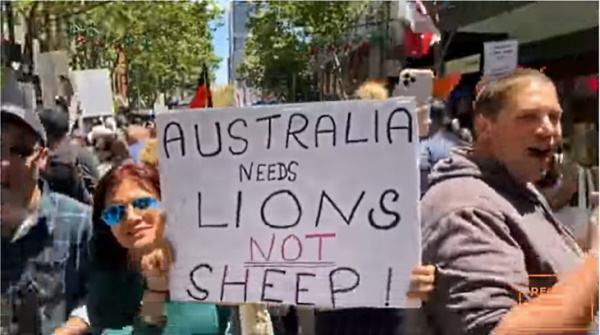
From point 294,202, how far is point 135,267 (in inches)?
19.0

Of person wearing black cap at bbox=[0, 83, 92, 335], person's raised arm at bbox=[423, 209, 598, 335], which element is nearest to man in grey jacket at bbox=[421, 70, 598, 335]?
person's raised arm at bbox=[423, 209, 598, 335]

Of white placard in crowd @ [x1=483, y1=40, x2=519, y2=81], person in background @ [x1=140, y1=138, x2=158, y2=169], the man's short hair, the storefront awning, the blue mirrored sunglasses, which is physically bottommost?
the blue mirrored sunglasses

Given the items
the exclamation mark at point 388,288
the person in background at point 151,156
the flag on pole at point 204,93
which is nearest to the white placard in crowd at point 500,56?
the flag on pole at point 204,93

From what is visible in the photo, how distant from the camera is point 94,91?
486 cm

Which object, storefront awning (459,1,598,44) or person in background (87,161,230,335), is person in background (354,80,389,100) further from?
storefront awning (459,1,598,44)

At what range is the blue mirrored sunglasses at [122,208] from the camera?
8.06ft

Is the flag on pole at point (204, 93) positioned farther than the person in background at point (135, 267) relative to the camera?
Yes

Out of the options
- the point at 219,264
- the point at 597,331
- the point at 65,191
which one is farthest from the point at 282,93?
the point at 597,331

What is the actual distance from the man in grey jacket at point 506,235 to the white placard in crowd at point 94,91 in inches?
93.6

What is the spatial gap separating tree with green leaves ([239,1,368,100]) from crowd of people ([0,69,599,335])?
870mm

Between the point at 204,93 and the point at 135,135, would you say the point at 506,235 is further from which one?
the point at 135,135

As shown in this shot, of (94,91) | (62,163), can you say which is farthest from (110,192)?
(94,91)

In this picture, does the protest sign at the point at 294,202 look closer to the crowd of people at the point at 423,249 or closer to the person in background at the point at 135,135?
the crowd of people at the point at 423,249

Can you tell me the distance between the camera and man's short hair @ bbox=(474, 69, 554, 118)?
2197mm
